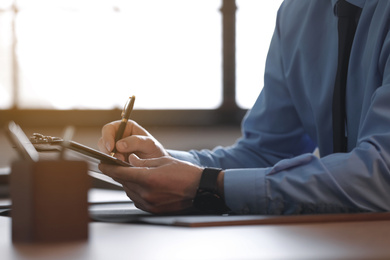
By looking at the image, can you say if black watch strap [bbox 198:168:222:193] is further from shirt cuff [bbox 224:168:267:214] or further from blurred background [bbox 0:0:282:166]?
blurred background [bbox 0:0:282:166]

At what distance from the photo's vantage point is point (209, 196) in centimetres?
100

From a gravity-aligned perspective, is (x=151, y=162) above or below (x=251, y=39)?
below

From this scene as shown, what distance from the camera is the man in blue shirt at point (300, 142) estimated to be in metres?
0.99

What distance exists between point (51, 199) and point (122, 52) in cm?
451

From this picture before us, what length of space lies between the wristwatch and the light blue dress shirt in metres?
0.02

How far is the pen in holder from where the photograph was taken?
2.10 feet

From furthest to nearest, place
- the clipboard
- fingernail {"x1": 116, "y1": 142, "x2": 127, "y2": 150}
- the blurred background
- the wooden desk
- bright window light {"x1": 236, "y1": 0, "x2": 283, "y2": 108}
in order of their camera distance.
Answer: bright window light {"x1": 236, "y1": 0, "x2": 283, "y2": 108}
the blurred background
fingernail {"x1": 116, "y1": 142, "x2": 127, "y2": 150}
the clipboard
the wooden desk

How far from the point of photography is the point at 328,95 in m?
1.38

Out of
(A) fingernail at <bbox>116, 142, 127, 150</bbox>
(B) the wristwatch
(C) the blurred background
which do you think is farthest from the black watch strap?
(C) the blurred background

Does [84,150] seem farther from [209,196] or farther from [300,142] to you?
[300,142]

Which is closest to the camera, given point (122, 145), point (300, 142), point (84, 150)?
point (84, 150)

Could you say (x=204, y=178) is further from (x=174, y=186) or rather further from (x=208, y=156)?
(x=208, y=156)

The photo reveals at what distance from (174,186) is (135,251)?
1.19 feet

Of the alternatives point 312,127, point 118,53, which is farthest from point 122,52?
point 312,127
